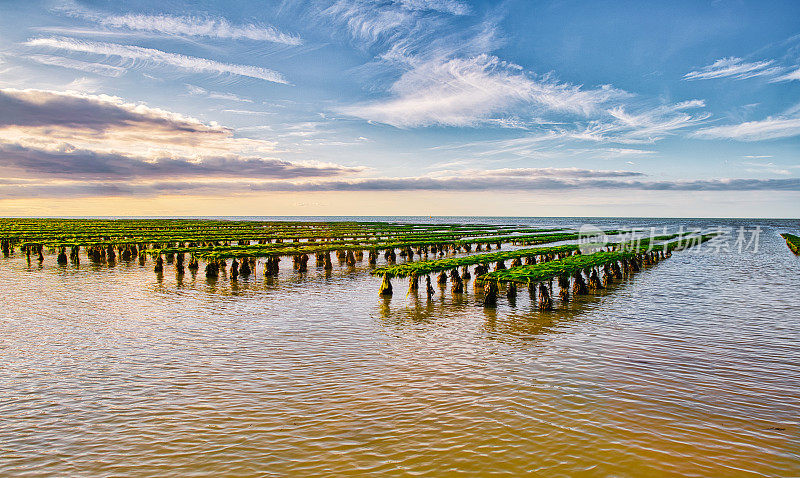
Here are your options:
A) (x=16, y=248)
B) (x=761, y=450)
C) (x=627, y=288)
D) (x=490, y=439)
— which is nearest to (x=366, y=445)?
(x=490, y=439)

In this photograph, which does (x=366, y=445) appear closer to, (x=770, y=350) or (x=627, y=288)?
(x=770, y=350)

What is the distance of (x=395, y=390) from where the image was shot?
30.7 feet

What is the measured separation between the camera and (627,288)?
2581 cm

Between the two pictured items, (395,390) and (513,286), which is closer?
(395,390)

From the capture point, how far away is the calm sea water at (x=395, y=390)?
6.73 m

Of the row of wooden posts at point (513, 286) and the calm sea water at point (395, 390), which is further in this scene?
the row of wooden posts at point (513, 286)

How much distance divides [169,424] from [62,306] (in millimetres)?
14401

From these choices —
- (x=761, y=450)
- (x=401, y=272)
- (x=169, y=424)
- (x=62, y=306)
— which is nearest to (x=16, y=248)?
(x=62, y=306)

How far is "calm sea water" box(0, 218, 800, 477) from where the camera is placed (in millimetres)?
6730

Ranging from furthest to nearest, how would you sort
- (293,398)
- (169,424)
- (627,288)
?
(627,288)
(293,398)
(169,424)

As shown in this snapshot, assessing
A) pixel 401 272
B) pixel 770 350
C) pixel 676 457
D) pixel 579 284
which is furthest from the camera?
pixel 579 284

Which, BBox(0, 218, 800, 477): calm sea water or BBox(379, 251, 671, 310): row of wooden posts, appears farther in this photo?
BBox(379, 251, 671, 310): row of wooden posts

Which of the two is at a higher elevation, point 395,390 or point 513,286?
point 513,286

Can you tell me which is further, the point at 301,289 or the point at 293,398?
the point at 301,289
